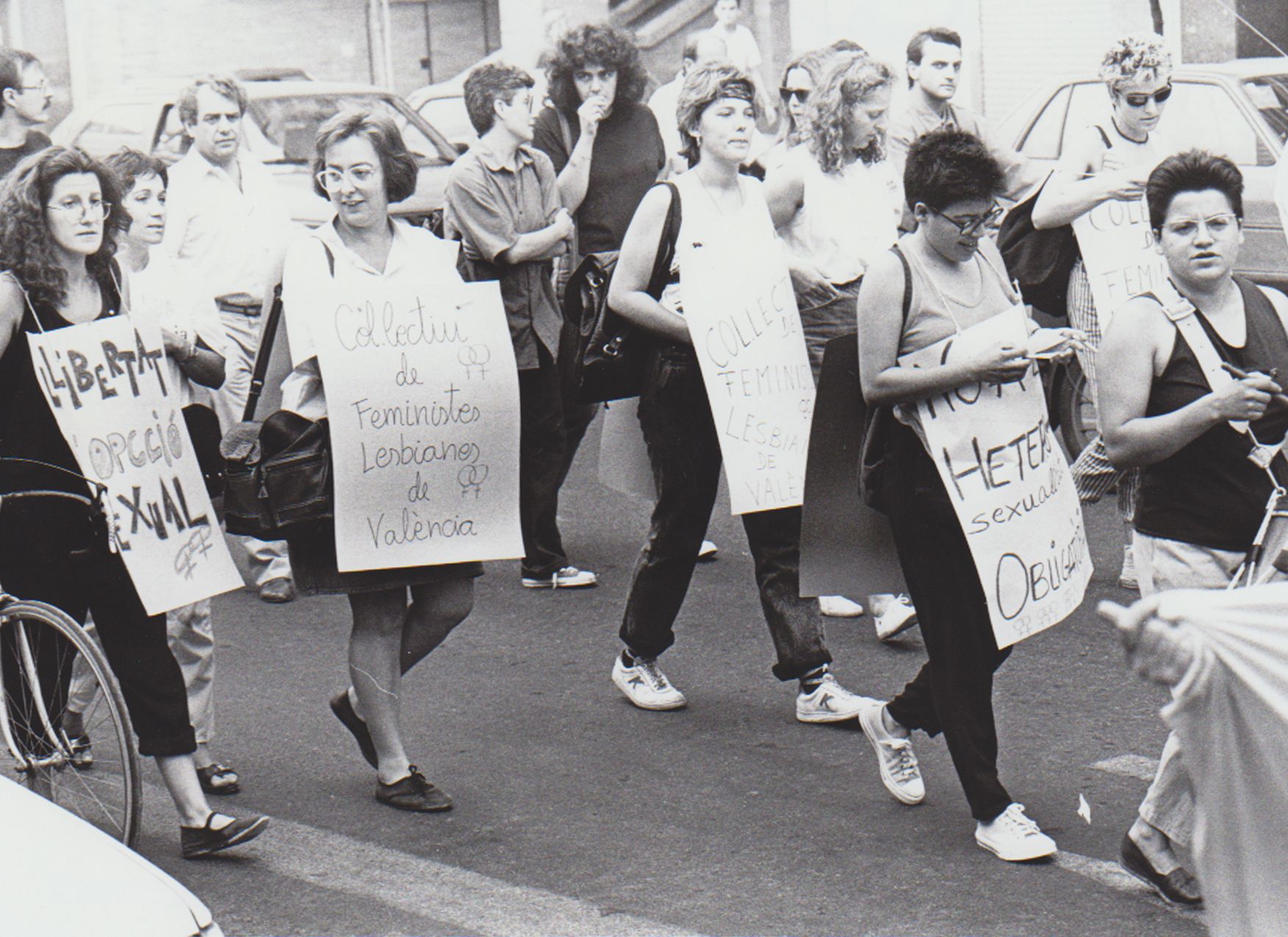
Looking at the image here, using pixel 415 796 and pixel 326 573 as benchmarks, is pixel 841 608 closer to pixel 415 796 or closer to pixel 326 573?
pixel 415 796

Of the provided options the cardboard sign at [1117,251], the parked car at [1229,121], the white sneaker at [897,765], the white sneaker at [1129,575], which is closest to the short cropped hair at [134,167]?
the white sneaker at [897,765]

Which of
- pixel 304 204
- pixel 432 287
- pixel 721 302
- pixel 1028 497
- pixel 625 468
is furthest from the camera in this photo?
pixel 304 204

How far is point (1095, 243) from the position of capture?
736 cm

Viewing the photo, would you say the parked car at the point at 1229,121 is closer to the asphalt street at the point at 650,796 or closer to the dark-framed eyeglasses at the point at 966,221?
the asphalt street at the point at 650,796

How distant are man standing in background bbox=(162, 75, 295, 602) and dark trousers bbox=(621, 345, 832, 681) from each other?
1884 millimetres

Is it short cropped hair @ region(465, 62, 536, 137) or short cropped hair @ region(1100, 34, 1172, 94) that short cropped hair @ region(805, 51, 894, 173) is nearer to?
short cropped hair @ region(1100, 34, 1172, 94)

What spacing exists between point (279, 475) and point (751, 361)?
150 centimetres

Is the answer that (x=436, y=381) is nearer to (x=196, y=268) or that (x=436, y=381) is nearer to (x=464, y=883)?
(x=464, y=883)

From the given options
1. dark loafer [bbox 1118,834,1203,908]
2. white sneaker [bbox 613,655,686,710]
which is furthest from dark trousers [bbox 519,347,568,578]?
dark loafer [bbox 1118,834,1203,908]

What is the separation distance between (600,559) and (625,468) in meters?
1.82

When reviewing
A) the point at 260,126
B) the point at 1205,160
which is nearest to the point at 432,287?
the point at 1205,160

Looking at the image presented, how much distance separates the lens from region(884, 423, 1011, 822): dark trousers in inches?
193

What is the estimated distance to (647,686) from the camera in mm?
6211

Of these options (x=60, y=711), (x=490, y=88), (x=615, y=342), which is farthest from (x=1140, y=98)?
(x=60, y=711)
